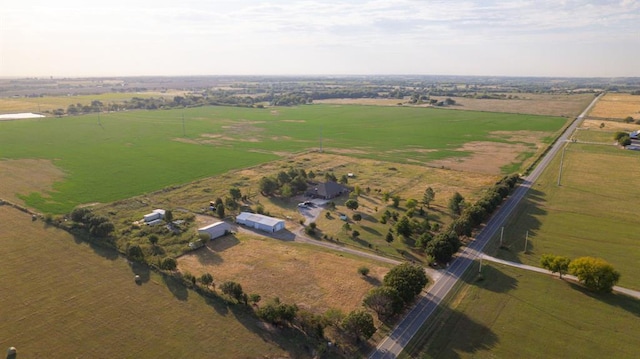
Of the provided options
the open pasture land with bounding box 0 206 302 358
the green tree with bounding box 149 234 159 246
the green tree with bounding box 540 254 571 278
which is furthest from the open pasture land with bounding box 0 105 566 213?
the green tree with bounding box 540 254 571 278

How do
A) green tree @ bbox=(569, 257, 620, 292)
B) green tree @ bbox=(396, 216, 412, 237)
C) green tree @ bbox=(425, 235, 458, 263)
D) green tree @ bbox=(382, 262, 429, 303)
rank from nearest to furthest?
green tree @ bbox=(382, 262, 429, 303)
green tree @ bbox=(569, 257, 620, 292)
green tree @ bbox=(425, 235, 458, 263)
green tree @ bbox=(396, 216, 412, 237)

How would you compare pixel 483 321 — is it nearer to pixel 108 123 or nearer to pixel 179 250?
pixel 179 250

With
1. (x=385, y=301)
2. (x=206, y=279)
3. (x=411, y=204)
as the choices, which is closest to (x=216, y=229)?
(x=206, y=279)

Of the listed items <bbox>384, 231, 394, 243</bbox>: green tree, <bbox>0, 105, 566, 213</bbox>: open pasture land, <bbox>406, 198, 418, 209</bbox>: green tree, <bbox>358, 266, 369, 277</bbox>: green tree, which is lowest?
<bbox>358, 266, 369, 277</bbox>: green tree

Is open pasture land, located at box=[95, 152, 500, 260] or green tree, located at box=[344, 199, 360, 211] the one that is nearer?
open pasture land, located at box=[95, 152, 500, 260]

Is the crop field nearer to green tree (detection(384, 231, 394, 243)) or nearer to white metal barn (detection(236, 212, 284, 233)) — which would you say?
green tree (detection(384, 231, 394, 243))

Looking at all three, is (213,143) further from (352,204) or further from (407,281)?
(407,281)

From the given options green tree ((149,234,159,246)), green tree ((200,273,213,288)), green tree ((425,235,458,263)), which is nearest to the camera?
green tree ((200,273,213,288))
